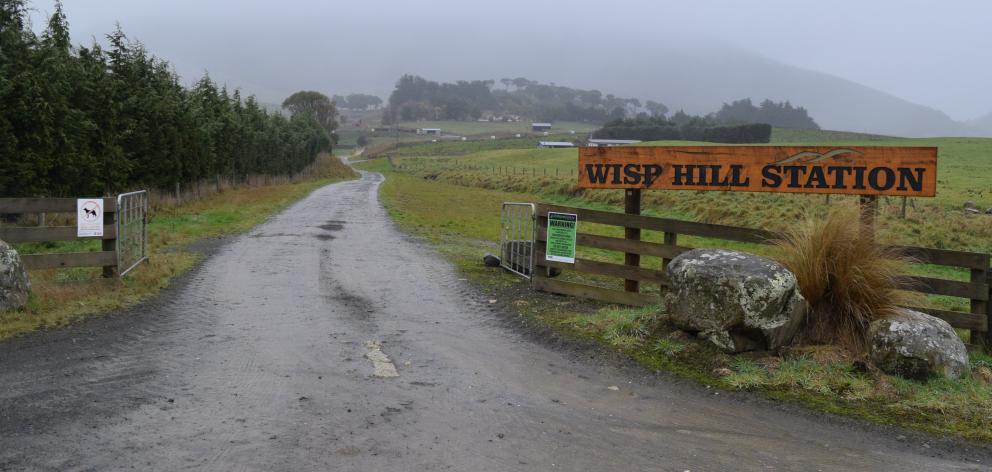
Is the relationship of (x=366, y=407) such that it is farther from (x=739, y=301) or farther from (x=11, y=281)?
(x=11, y=281)

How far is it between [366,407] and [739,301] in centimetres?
374

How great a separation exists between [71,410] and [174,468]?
61.4 inches

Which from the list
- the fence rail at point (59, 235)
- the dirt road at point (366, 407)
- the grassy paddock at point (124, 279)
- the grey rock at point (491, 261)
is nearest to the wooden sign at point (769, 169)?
the dirt road at point (366, 407)

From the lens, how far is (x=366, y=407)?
19.3 feet

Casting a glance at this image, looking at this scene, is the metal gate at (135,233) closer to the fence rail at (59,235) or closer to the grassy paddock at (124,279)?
the grassy paddock at (124,279)

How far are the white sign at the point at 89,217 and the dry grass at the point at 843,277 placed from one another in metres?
9.20

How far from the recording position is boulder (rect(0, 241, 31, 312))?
852 cm

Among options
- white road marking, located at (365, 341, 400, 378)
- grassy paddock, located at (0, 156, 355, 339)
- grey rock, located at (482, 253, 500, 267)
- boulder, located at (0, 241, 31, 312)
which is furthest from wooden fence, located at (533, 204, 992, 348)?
boulder, located at (0, 241, 31, 312)

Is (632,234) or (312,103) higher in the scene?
(312,103)

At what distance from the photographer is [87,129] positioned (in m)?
21.8

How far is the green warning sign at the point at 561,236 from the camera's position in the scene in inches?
427

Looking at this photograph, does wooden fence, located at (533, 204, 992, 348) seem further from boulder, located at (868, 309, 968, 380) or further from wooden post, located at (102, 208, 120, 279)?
wooden post, located at (102, 208, 120, 279)

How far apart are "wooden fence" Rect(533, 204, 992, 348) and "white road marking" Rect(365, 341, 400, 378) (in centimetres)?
362

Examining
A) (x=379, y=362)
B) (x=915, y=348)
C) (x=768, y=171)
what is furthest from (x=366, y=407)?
(x=768, y=171)
